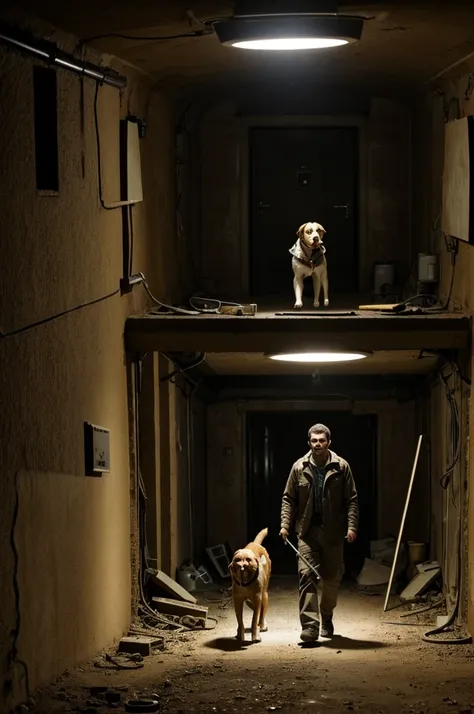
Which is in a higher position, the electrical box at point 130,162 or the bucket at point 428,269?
the electrical box at point 130,162

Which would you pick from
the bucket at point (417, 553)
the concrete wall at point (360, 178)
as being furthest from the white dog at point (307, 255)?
the bucket at point (417, 553)

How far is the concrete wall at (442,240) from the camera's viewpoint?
34.7 ft

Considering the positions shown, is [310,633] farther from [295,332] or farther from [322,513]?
[295,332]

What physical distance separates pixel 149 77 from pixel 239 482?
22.1 ft

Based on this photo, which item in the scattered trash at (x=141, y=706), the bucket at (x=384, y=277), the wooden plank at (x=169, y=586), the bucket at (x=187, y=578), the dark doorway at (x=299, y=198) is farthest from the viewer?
the dark doorway at (x=299, y=198)

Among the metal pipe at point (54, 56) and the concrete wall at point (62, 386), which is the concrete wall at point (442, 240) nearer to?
the concrete wall at point (62, 386)

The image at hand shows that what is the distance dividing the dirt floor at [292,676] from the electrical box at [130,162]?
3.83 meters

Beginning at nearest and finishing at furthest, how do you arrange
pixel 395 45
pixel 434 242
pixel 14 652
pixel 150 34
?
1. pixel 14 652
2. pixel 150 34
3. pixel 395 45
4. pixel 434 242

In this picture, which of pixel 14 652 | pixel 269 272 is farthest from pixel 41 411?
pixel 269 272

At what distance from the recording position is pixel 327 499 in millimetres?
11031

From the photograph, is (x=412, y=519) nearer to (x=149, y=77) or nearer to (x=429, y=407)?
(x=429, y=407)

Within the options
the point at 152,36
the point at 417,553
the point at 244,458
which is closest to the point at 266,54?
the point at 152,36

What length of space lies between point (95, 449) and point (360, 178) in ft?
20.4

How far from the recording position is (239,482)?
1656 centimetres
